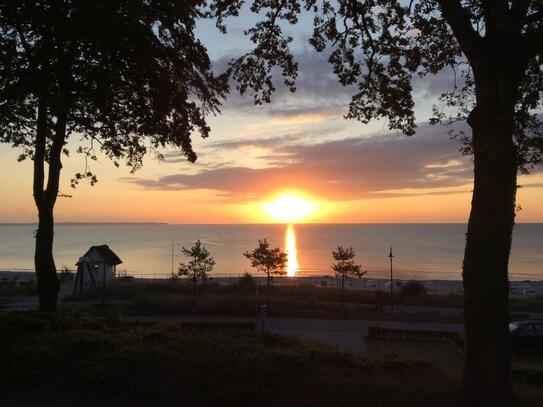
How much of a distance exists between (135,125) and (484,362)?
918 cm

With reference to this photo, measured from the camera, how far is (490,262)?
302 inches

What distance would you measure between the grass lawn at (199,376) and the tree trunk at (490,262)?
0.46 metres

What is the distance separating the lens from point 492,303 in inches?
301

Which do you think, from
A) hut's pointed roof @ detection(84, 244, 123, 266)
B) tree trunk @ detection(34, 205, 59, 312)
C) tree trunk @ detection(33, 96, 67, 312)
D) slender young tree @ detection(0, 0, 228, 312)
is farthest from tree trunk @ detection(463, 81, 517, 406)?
hut's pointed roof @ detection(84, 244, 123, 266)

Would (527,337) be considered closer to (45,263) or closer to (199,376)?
(45,263)

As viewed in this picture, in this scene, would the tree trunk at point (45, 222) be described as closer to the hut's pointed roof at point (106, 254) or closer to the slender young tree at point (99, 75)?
the slender young tree at point (99, 75)

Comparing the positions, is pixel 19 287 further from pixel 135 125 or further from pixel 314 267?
pixel 314 267

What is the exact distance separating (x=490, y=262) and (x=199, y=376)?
4.16 m

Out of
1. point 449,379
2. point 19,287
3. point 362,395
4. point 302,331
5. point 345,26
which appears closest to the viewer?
point 362,395

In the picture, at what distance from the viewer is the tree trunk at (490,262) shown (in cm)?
756

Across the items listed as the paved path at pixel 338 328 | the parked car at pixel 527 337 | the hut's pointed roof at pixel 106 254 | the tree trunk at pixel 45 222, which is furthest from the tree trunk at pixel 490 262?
the hut's pointed roof at pixel 106 254

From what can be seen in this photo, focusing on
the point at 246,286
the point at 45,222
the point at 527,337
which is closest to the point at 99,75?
the point at 45,222

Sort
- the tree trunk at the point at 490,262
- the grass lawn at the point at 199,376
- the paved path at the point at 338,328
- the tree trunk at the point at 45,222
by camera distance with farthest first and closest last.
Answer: the paved path at the point at 338,328 < the tree trunk at the point at 45,222 < the tree trunk at the point at 490,262 < the grass lawn at the point at 199,376

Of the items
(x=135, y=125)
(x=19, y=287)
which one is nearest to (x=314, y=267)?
(x=19, y=287)
